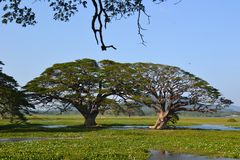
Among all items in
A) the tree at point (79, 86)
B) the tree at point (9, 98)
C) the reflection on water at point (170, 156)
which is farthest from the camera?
the tree at point (79, 86)

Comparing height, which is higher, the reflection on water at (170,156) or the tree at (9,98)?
the tree at (9,98)

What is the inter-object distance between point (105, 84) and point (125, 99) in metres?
4.63

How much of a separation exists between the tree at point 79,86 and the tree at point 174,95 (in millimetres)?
5678

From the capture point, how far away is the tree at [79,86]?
71375 millimetres

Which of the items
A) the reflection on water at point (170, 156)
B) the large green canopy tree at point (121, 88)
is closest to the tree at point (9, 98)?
the large green canopy tree at point (121, 88)

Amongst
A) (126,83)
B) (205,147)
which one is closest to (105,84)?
(126,83)

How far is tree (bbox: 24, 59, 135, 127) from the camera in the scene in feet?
234

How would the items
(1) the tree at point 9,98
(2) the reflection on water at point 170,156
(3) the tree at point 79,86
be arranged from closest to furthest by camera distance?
(2) the reflection on water at point 170,156, (1) the tree at point 9,98, (3) the tree at point 79,86

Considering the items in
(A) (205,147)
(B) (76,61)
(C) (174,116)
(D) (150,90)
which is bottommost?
(A) (205,147)

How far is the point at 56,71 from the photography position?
73750 mm

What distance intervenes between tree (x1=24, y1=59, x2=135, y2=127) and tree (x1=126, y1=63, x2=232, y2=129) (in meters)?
5.68

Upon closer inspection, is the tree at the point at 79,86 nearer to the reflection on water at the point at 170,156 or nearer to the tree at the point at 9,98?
the tree at the point at 9,98

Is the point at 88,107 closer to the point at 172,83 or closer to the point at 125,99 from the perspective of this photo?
the point at 125,99

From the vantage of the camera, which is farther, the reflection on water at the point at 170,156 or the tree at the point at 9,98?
the tree at the point at 9,98
